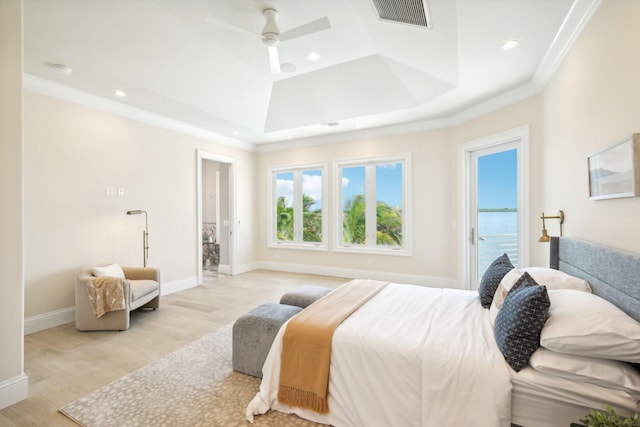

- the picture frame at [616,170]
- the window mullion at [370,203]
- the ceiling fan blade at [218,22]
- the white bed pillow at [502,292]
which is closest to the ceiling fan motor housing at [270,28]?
the ceiling fan blade at [218,22]

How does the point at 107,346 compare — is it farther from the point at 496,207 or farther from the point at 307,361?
the point at 496,207

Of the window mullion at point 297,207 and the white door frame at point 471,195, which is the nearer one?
the white door frame at point 471,195

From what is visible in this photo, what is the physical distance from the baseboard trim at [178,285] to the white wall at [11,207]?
2571mm

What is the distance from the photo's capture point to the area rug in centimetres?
186

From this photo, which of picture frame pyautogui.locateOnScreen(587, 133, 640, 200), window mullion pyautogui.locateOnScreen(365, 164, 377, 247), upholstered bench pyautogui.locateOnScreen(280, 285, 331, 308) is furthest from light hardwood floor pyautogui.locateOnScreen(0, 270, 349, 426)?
picture frame pyautogui.locateOnScreen(587, 133, 640, 200)

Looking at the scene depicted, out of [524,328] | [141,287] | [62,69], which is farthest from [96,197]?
[524,328]

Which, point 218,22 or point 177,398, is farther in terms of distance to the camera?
point 218,22

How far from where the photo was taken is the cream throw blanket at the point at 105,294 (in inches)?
124

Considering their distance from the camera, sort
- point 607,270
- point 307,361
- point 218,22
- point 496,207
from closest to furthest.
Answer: point 607,270, point 307,361, point 218,22, point 496,207

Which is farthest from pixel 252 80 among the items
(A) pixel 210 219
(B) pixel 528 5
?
(A) pixel 210 219

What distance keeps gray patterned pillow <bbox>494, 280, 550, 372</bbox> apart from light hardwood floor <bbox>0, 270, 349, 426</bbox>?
273 centimetres

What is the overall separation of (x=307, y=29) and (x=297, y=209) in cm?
398

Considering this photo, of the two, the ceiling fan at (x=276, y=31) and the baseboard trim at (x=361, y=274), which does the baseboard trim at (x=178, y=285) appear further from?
the ceiling fan at (x=276, y=31)

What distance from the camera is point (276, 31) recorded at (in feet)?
7.91
